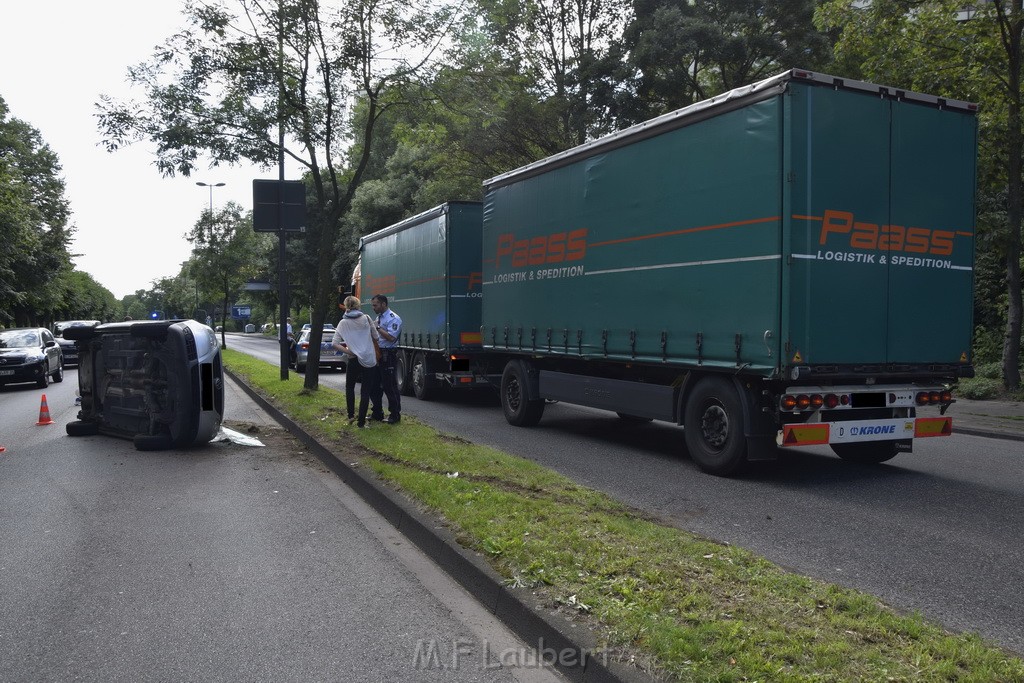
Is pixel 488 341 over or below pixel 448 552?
over

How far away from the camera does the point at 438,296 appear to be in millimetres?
15469

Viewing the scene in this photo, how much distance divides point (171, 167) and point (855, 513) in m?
12.5

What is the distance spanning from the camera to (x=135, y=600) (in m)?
4.61

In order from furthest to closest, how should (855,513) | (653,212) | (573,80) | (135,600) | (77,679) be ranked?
(573,80) < (653,212) < (855,513) < (135,600) < (77,679)

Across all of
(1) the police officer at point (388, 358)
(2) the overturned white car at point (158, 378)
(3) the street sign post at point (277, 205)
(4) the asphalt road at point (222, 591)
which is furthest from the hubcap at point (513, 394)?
(3) the street sign post at point (277, 205)

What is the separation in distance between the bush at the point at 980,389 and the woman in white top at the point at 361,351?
1108 cm

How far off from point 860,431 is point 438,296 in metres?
9.03

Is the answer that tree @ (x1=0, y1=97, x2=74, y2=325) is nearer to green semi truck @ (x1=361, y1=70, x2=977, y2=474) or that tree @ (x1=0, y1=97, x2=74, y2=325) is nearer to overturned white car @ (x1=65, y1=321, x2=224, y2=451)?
overturned white car @ (x1=65, y1=321, x2=224, y2=451)

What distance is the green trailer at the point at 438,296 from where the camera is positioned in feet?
49.0

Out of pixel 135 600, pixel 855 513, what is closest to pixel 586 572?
pixel 135 600


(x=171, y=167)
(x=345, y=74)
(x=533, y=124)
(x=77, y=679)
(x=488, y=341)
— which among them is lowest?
(x=77, y=679)

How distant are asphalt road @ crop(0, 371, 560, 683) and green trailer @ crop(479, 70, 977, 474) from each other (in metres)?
3.59

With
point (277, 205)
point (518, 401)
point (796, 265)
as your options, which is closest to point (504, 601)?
point (796, 265)

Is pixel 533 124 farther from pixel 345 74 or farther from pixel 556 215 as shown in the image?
pixel 556 215
